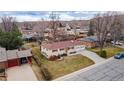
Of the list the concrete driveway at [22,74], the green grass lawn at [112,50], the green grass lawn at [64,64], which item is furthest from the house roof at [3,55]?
the green grass lawn at [112,50]

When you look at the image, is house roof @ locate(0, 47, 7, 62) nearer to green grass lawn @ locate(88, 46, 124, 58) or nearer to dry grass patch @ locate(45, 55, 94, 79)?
dry grass patch @ locate(45, 55, 94, 79)

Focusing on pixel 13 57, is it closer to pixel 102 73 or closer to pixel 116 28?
pixel 102 73

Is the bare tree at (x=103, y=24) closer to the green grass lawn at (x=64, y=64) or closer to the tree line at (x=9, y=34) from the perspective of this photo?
the green grass lawn at (x=64, y=64)
